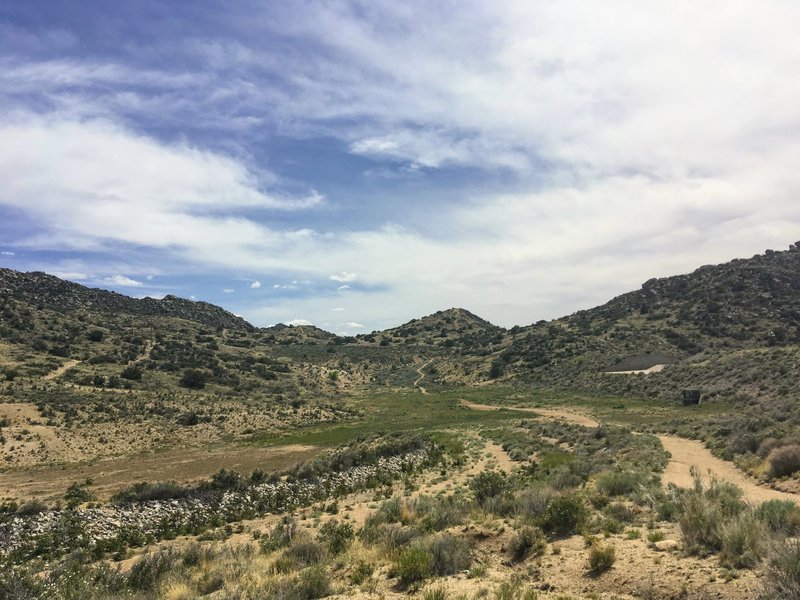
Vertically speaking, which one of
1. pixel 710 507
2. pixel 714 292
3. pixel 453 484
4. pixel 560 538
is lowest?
pixel 453 484

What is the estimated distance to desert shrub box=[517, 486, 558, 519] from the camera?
1285 centimetres

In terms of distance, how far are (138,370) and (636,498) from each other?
65702 mm

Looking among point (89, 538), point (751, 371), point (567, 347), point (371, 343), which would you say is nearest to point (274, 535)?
point (89, 538)

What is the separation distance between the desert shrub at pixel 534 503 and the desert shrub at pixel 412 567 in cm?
414

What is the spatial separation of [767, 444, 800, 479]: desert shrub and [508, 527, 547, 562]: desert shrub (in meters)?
12.7

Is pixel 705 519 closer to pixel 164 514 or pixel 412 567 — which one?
pixel 412 567

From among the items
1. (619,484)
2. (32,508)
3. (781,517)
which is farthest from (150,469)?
(781,517)

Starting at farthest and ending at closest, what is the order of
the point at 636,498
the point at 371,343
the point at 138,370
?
the point at 371,343
the point at 138,370
the point at 636,498

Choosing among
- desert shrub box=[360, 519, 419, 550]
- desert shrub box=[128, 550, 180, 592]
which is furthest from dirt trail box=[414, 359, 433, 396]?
desert shrub box=[128, 550, 180, 592]

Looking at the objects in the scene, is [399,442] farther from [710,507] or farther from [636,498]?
[710,507]

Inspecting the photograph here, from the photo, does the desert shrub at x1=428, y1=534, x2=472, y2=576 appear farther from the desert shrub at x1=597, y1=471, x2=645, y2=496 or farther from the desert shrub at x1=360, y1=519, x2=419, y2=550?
the desert shrub at x1=597, y1=471, x2=645, y2=496

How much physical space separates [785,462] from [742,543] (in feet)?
41.0

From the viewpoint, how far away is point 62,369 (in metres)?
59.8

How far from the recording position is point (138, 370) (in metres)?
63.2
